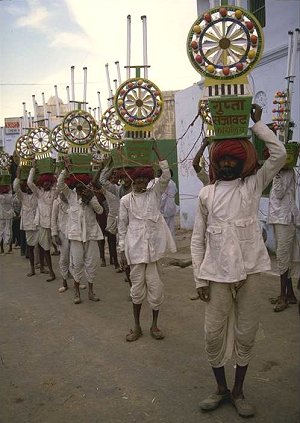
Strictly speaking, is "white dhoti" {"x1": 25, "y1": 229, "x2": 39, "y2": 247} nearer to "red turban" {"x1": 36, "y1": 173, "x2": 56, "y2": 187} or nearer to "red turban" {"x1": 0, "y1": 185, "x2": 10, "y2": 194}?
"red turban" {"x1": 36, "y1": 173, "x2": 56, "y2": 187}

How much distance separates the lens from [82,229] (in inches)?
253

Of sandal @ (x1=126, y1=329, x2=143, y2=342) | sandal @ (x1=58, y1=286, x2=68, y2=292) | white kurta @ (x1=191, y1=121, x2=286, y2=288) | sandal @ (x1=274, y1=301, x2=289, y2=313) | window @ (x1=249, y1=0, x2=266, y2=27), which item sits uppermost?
window @ (x1=249, y1=0, x2=266, y2=27)

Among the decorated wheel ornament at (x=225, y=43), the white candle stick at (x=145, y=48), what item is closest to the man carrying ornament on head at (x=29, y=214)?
the white candle stick at (x=145, y=48)

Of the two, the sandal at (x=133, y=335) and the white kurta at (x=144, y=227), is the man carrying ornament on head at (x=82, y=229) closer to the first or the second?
the white kurta at (x=144, y=227)

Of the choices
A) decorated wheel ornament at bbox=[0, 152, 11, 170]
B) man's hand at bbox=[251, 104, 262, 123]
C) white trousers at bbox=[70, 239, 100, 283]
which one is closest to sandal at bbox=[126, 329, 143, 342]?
white trousers at bbox=[70, 239, 100, 283]

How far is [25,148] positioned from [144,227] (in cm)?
521

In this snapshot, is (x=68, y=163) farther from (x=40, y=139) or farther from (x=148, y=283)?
(x=40, y=139)

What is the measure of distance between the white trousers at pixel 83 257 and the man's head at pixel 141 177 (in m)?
1.90

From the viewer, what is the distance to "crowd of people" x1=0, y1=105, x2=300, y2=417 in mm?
3209

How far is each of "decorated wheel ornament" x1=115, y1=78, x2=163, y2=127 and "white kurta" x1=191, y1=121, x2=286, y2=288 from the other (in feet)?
7.38

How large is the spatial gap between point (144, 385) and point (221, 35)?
295 cm

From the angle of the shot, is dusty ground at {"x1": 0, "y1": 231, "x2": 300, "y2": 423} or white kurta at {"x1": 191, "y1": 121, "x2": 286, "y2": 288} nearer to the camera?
white kurta at {"x1": 191, "y1": 121, "x2": 286, "y2": 288}

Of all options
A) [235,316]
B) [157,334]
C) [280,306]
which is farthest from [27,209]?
[235,316]

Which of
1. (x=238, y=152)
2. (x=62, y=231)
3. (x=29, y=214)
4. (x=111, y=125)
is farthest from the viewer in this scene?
(x=29, y=214)
